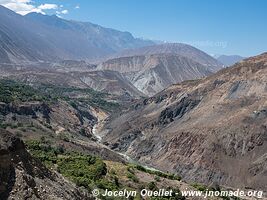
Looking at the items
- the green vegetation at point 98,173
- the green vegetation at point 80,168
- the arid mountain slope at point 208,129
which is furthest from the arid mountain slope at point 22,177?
the arid mountain slope at point 208,129

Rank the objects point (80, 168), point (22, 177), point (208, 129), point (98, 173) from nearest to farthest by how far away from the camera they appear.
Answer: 1. point (22, 177)
2. point (80, 168)
3. point (98, 173)
4. point (208, 129)

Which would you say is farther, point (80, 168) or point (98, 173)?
point (98, 173)

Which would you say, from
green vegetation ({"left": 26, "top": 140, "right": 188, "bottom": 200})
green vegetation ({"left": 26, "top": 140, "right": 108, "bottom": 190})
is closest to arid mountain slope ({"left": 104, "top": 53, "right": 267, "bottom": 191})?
green vegetation ({"left": 26, "top": 140, "right": 188, "bottom": 200})

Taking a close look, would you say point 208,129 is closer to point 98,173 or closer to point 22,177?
point 98,173

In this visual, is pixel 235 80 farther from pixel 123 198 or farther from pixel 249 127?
pixel 123 198

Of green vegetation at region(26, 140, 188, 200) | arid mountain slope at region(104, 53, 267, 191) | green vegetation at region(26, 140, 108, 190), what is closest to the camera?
green vegetation at region(26, 140, 108, 190)

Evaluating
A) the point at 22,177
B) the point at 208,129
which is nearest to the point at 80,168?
the point at 22,177

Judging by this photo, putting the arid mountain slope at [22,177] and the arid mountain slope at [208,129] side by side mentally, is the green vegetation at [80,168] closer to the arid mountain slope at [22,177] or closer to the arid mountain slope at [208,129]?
the arid mountain slope at [22,177]

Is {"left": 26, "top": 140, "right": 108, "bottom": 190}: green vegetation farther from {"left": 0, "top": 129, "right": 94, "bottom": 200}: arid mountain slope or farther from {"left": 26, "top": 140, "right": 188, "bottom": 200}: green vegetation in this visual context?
{"left": 0, "top": 129, "right": 94, "bottom": 200}: arid mountain slope
